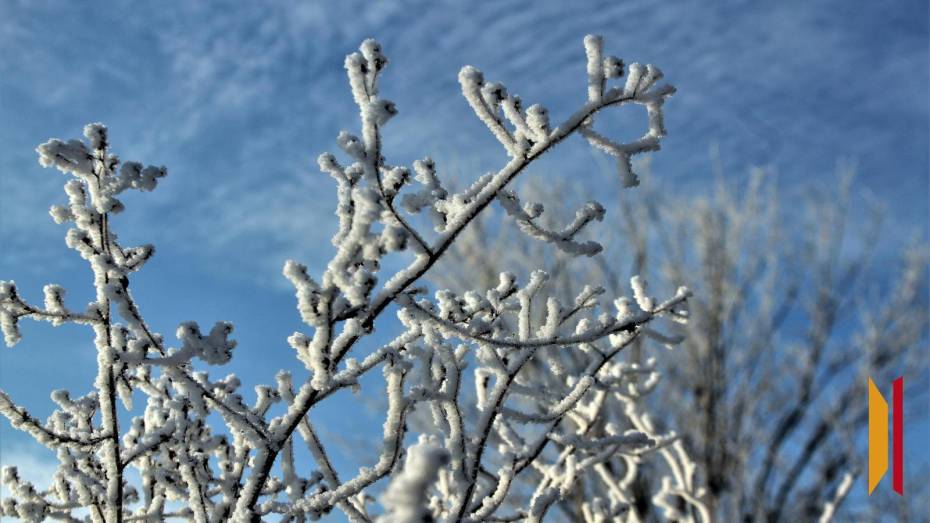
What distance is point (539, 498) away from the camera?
213 cm

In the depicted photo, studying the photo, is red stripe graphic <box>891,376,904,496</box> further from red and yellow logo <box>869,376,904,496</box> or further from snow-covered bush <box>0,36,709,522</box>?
snow-covered bush <box>0,36,709,522</box>

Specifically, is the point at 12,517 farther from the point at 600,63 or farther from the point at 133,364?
the point at 600,63

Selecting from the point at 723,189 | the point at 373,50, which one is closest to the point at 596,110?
the point at 373,50

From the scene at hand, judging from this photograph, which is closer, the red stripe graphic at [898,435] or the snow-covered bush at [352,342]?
the snow-covered bush at [352,342]

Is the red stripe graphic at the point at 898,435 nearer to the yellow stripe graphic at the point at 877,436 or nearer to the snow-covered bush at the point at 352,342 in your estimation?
the yellow stripe graphic at the point at 877,436

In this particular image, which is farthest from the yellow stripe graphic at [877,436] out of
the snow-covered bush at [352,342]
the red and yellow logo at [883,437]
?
the snow-covered bush at [352,342]

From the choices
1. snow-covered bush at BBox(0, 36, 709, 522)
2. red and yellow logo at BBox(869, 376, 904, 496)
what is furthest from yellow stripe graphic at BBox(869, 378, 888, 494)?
snow-covered bush at BBox(0, 36, 709, 522)

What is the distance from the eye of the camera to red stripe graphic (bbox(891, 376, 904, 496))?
690 cm

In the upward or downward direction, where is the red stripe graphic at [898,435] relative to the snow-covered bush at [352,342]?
upward

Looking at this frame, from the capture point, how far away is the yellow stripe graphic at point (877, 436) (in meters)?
6.95

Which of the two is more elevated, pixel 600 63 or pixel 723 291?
pixel 723 291

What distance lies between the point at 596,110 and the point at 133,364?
3.60 feet

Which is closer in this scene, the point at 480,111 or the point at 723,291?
the point at 480,111

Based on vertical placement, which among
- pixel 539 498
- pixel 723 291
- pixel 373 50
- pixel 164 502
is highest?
pixel 723 291
